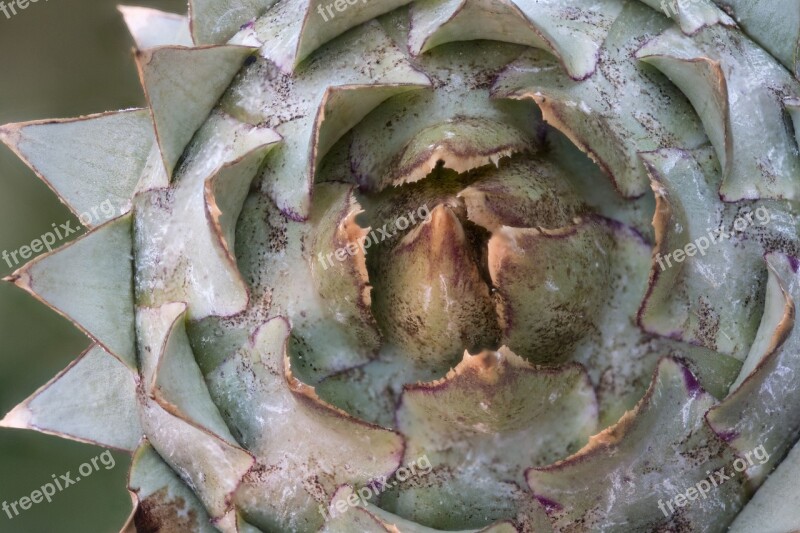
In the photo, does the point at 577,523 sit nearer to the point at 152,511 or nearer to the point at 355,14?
the point at 152,511

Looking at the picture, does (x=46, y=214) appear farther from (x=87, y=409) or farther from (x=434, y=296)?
(x=434, y=296)

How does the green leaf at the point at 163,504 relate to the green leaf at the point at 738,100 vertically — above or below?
below
